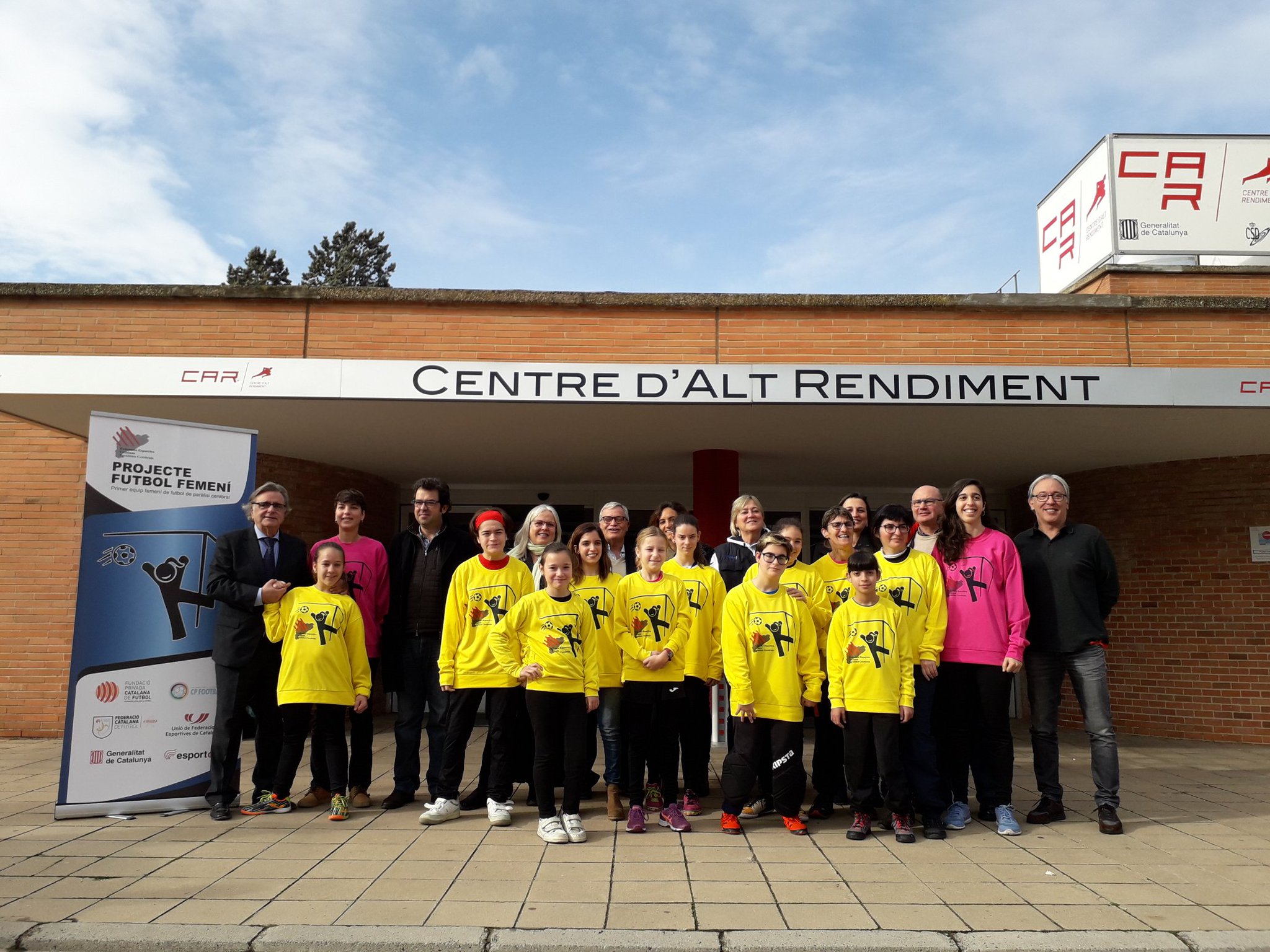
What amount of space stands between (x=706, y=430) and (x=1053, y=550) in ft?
12.2

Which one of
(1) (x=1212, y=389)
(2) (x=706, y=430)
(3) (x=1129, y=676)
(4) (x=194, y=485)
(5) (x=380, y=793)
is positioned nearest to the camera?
(4) (x=194, y=485)

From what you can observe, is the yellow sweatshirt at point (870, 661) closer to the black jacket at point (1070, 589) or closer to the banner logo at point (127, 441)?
the black jacket at point (1070, 589)

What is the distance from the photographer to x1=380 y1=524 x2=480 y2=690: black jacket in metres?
5.38

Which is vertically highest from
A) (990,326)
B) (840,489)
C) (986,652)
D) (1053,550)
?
(990,326)

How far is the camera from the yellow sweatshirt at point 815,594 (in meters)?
5.03

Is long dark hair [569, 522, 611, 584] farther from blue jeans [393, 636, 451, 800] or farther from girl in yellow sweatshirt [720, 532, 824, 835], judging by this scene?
blue jeans [393, 636, 451, 800]

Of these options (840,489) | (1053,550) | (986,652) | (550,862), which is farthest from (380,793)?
(840,489)

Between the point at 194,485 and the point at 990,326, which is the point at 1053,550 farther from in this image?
the point at 194,485

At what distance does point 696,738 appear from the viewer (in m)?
5.21

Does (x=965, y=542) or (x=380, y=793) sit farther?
(x=380, y=793)

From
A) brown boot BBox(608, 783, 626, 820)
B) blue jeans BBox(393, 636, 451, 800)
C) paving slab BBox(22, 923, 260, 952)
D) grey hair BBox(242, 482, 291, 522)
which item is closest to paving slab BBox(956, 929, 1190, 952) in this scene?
brown boot BBox(608, 783, 626, 820)

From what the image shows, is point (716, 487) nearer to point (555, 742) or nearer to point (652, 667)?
point (652, 667)

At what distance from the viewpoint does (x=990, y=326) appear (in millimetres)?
7363

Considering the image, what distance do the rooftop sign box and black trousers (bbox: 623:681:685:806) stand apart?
7709mm
